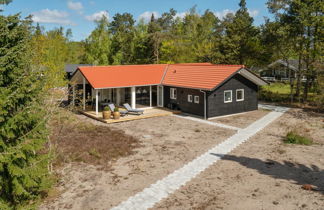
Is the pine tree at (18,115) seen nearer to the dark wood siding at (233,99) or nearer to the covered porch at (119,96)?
the dark wood siding at (233,99)

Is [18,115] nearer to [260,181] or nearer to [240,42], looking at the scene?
[260,181]

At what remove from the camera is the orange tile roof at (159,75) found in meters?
22.4

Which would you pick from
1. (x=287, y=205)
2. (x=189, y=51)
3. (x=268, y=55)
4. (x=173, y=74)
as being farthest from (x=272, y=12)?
(x=287, y=205)

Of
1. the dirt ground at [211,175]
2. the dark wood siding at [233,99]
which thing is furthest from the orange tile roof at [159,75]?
the dirt ground at [211,175]

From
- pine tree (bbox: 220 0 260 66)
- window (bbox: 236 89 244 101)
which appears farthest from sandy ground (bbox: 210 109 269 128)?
pine tree (bbox: 220 0 260 66)

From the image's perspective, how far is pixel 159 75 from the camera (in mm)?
27047

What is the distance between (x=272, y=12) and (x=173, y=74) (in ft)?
41.1

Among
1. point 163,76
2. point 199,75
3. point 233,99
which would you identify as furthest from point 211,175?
point 163,76

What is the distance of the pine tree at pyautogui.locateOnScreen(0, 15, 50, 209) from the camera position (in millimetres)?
7223

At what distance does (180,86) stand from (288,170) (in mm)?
13525

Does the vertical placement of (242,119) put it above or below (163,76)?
below

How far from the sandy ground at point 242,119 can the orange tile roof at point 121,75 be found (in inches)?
293

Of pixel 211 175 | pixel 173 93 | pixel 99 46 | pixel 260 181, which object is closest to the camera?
pixel 260 181

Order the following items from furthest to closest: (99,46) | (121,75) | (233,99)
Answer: (99,46) < (121,75) < (233,99)
